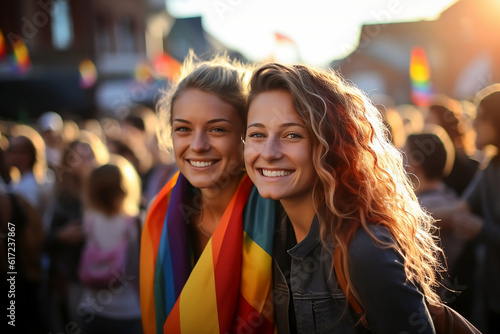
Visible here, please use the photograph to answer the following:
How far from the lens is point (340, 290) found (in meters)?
1.84

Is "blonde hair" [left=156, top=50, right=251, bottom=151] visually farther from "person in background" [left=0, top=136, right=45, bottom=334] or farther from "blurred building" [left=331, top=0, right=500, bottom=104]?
"person in background" [left=0, top=136, right=45, bottom=334]

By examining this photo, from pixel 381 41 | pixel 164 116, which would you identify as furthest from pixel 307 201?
pixel 381 41

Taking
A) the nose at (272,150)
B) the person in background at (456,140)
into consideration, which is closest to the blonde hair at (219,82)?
the nose at (272,150)

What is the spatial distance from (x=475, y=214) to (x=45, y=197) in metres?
4.22

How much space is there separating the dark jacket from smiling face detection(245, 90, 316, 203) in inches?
7.2

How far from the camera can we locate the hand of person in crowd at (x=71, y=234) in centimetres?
396

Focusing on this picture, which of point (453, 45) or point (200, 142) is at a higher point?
point (453, 45)

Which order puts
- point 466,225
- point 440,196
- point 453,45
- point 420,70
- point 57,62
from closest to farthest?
point 466,225 → point 440,196 → point 453,45 → point 420,70 → point 57,62

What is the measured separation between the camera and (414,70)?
34.4 feet

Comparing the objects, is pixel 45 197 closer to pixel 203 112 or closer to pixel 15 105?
pixel 203 112

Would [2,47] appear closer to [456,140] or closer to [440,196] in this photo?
→ [456,140]

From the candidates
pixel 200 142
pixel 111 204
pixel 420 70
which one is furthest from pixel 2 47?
pixel 200 142

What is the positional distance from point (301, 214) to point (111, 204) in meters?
2.13

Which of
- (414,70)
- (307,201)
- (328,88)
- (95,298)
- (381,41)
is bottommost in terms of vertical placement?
(95,298)
